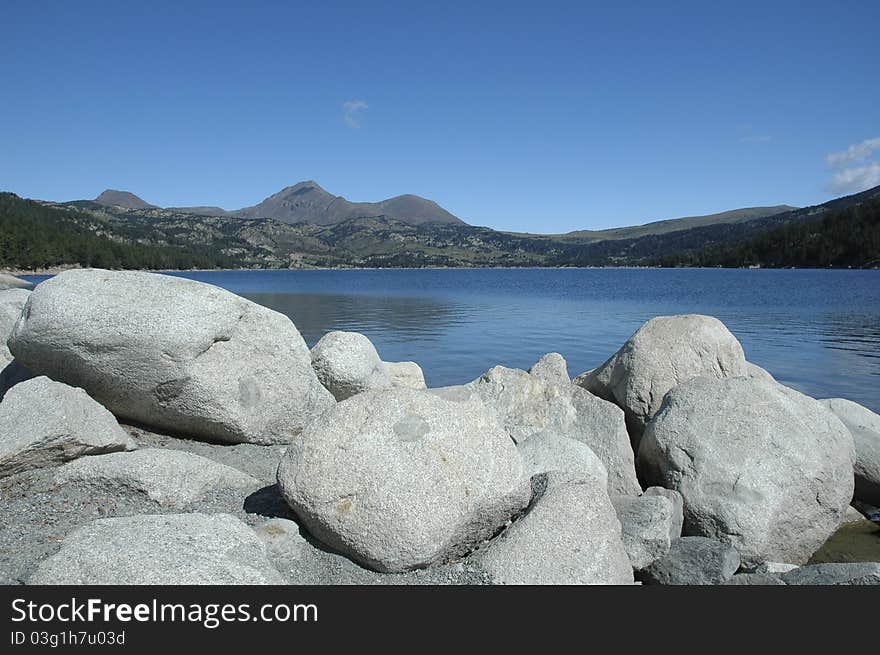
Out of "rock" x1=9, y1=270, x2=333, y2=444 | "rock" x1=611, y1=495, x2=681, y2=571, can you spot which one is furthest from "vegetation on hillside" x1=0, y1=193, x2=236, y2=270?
"rock" x1=611, y1=495, x2=681, y2=571

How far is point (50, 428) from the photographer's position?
27.2ft

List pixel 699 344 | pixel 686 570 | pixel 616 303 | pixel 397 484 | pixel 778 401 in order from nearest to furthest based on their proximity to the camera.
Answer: pixel 397 484
pixel 686 570
pixel 778 401
pixel 699 344
pixel 616 303

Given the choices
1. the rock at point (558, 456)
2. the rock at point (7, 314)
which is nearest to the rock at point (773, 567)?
the rock at point (558, 456)

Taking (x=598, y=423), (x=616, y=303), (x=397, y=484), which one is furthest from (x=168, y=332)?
(x=616, y=303)

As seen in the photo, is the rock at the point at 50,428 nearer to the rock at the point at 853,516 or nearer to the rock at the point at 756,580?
the rock at the point at 756,580

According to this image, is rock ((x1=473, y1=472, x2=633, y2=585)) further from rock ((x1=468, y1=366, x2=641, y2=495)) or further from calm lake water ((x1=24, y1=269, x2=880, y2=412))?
calm lake water ((x1=24, y1=269, x2=880, y2=412))

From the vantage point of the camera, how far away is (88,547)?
5.69 m

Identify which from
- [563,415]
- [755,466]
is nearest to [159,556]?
[563,415]

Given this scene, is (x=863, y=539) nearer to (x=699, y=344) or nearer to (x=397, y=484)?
(x=699, y=344)

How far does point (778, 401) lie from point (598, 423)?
2979 millimetres

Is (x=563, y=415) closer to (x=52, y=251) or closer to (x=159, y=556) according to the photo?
(x=159, y=556)

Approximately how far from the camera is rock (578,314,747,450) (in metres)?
12.5

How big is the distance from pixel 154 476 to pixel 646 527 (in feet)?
20.4

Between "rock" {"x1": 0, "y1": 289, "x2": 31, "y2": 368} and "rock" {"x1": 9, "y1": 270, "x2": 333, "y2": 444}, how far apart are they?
9.09ft
